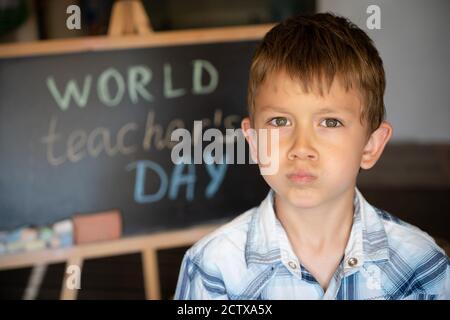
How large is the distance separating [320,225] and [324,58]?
1.27 feet

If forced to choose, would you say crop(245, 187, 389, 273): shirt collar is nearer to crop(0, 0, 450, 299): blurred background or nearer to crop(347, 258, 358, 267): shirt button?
crop(347, 258, 358, 267): shirt button

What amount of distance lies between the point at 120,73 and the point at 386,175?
92 cm

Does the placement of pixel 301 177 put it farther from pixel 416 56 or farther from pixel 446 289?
pixel 416 56

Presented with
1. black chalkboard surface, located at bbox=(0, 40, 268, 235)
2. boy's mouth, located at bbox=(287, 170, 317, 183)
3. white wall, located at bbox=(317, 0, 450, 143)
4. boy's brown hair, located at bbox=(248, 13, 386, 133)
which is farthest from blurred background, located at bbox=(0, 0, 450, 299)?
boy's mouth, located at bbox=(287, 170, 317, 183)

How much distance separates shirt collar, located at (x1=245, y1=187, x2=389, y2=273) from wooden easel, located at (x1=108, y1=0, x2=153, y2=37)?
73 centimetres

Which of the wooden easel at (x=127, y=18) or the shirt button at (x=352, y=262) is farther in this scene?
the wooden easel at (x=127, y=18)

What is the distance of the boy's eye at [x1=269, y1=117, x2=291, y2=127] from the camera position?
4.24ft

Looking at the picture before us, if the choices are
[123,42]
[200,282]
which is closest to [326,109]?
[200,282]

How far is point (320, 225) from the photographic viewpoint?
1.40 meters

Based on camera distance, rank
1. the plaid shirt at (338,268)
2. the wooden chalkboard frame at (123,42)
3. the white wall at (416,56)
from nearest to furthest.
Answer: the plaid shirt at (338,268), the white wall at (416,56), the wooden chalkboard frame at (123,42)

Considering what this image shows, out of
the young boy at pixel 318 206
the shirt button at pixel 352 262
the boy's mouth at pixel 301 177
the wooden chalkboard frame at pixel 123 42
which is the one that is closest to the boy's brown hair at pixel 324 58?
the young boy at pixel 318 206

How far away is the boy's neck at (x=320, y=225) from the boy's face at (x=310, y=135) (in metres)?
0.07

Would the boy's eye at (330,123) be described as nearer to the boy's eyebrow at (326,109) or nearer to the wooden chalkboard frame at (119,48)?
the boy's eyebrow at (326,109)

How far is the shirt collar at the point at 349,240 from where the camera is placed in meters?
1.35
